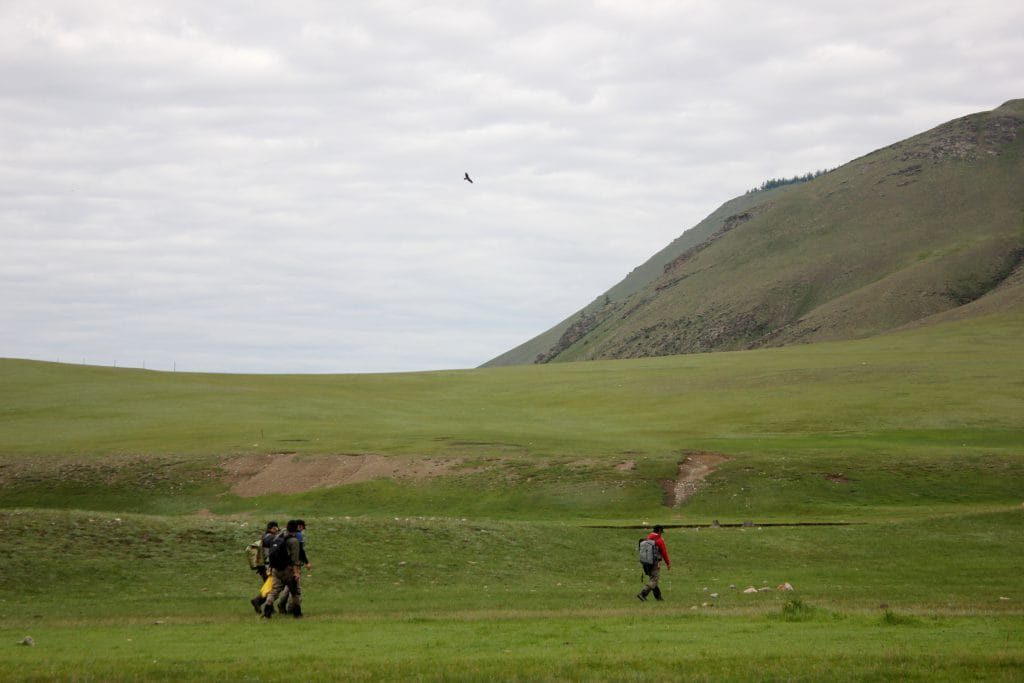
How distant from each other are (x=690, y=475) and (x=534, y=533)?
15285 millimetres

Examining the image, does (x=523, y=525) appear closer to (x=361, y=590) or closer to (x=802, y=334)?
(x=361, y=590)

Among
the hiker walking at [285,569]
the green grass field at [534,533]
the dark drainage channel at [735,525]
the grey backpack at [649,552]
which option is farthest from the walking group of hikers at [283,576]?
the dark drainage channel at [735,525]

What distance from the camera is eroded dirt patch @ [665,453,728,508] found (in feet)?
145

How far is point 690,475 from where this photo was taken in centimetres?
4662

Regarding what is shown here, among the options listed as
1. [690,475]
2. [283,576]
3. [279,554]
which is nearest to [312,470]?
[690,475]

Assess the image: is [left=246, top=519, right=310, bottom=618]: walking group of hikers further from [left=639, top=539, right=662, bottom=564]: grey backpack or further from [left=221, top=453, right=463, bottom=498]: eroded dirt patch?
[left=221, top=453, right=463, bottom=498]: eroded dirt patch

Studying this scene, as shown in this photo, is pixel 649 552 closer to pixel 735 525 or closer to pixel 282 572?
pixel 282 572

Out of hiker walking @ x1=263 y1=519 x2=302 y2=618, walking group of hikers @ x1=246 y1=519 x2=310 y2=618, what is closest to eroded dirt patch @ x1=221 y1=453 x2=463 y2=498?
walking group of hikers @ x1=246 y1=519 x2=310 y2=618

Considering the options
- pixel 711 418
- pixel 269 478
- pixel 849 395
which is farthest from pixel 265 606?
pixel 849 395

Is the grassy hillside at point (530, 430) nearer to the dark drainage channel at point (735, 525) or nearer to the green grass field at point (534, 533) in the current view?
the green grass field at point (534, 533)

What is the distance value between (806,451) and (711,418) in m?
16.0

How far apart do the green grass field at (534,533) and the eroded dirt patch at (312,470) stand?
0.75 meters

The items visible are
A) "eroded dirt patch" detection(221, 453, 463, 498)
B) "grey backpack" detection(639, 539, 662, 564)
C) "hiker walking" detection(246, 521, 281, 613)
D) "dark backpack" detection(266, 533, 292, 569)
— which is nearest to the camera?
"dark backpack" detection(266, 533, 292, 569)

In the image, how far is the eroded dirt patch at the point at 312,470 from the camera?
4672 centimetres
